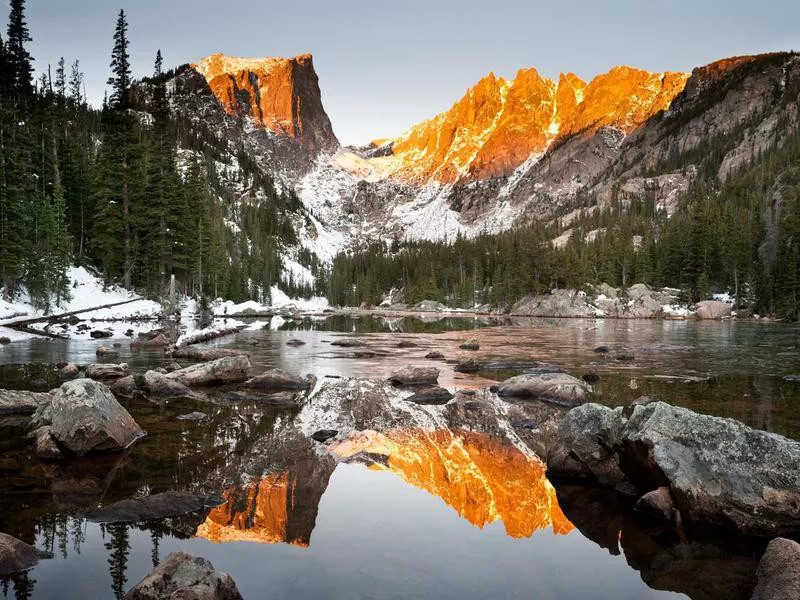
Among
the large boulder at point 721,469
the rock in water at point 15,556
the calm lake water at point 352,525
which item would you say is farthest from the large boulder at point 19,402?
the large boulder at point 721,469

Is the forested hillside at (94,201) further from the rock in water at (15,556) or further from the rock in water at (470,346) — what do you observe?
the rock in water at (15,556)

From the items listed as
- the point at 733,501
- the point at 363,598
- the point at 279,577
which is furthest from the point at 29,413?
the point at 733,501

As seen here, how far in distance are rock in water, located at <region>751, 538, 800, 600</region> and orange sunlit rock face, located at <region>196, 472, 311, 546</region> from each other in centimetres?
614

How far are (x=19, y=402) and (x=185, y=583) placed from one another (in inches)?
535

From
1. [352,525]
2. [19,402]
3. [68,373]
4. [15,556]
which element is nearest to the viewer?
[15,556]

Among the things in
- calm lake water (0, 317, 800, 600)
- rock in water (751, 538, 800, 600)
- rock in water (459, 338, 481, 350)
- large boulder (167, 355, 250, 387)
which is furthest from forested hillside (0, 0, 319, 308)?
rock in water (751, 538, 800, 600)

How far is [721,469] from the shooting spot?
9133 mm

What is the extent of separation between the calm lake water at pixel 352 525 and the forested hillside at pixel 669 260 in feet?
255

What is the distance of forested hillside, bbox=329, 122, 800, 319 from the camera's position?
87.6m

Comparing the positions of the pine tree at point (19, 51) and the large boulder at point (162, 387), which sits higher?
the pine tree at point (19, 51)

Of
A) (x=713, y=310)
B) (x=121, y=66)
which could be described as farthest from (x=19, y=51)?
(x=713, y=310)

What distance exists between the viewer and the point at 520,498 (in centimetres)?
1031

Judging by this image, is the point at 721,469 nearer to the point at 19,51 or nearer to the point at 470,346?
the point at 470,346

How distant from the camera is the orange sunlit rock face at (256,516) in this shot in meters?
8.33
